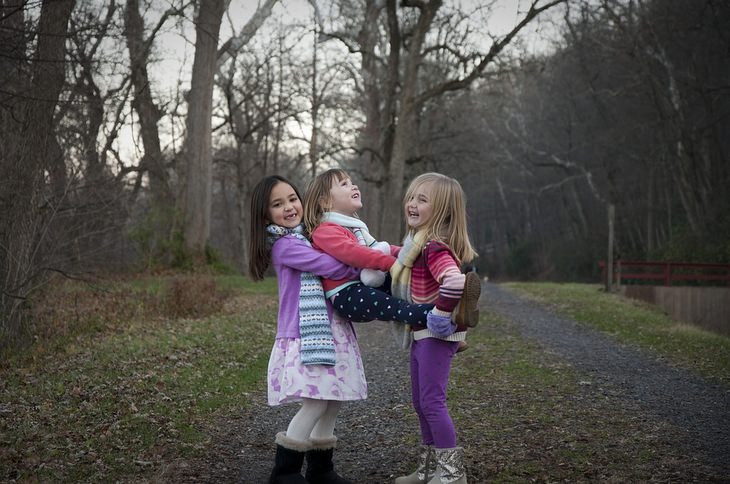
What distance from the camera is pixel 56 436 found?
19.1ft

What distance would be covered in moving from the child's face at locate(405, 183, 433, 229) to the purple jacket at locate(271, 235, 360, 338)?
Result: 1.50 feet

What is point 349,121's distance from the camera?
31.5 m

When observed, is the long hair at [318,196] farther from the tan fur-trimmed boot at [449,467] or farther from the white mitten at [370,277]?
the tan fur-trimmed boot at [449,467]

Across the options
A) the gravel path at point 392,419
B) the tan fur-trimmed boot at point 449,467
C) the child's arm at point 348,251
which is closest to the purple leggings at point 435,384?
the tan fur-trimmed boot at point 449,467

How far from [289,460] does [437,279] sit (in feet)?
4.61

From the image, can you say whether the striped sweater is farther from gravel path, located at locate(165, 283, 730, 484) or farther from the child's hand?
gravel path, located at locate(165, 283, 730, 484)

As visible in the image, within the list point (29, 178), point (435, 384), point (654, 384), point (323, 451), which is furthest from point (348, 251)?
point (29, 178)

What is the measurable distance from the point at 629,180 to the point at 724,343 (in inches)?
1174

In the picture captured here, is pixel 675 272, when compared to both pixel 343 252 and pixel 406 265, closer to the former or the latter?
pixel 406 265

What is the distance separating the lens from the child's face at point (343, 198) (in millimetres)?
4602

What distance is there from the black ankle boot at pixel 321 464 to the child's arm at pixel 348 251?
3.75 ft

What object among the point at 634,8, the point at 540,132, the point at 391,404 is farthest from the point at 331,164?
the point at 391,404

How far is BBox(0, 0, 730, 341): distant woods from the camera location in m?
9.65

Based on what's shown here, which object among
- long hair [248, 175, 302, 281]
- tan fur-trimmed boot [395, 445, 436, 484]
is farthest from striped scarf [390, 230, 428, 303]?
tan fur-trimmed boot [395, 445, 436, 484]
